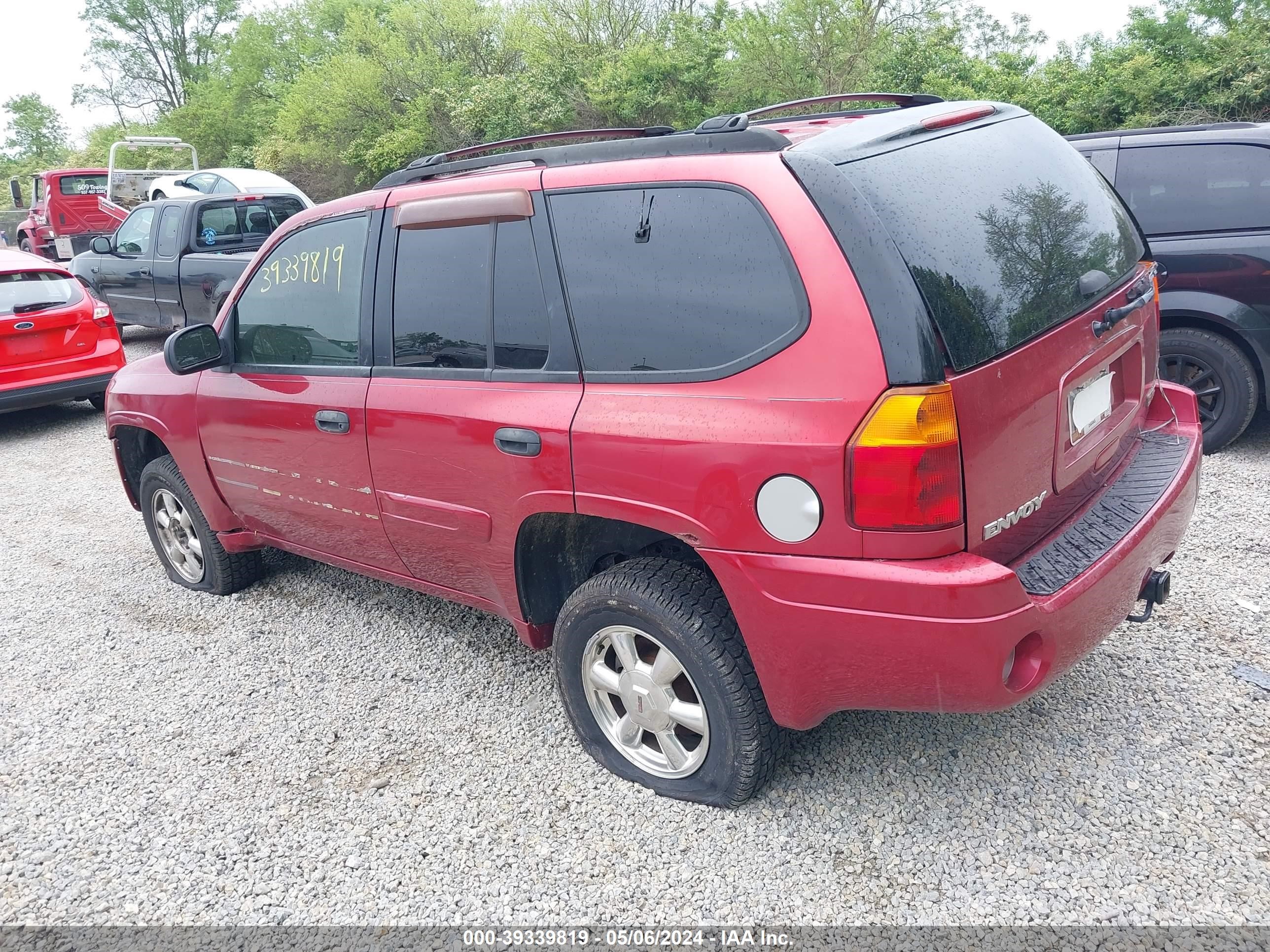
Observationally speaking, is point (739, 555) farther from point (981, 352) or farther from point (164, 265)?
point (164, 265)

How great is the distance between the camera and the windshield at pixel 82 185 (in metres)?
21.2

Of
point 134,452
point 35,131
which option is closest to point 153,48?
point 35,131

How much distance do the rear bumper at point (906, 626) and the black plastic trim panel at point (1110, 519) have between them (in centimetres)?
3

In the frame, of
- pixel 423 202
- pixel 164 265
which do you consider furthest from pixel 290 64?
pixel 423 202

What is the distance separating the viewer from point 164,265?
9.95m

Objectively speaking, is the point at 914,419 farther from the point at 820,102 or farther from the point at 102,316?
the point at 102,316

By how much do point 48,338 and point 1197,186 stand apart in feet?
28.2

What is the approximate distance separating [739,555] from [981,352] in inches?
Answer: 29.4

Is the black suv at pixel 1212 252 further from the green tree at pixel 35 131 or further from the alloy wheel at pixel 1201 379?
the green tree at pixel 35 131

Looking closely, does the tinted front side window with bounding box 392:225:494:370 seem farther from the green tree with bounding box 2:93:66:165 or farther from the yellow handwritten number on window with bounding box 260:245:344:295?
the green tree with bounding box 2:93:66:165

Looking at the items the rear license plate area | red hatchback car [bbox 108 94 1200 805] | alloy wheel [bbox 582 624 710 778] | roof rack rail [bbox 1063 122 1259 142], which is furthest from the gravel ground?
roof rack rail [bbox 1063 122 1259 142]

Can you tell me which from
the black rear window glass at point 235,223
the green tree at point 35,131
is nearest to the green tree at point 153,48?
the green tree at point 35,131

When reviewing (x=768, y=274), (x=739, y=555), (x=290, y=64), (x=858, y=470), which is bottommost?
(x=739, y=555)

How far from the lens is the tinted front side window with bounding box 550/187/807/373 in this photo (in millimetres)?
2223
